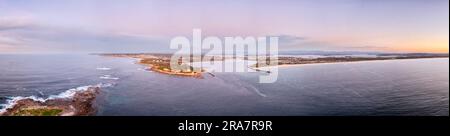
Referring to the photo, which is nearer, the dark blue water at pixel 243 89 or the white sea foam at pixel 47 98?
the white sea foam at pixel 47 98

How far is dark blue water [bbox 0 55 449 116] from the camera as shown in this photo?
5074 mm

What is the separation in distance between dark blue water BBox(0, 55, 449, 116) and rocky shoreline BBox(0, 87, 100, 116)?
0.20 m

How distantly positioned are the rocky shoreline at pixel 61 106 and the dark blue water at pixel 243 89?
0.20m
